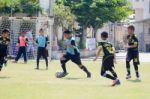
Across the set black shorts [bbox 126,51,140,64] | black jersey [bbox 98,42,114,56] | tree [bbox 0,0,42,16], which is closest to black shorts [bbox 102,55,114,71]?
black jersey [bbox 98,42,114,56]

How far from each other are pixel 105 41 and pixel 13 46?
17.3 metres

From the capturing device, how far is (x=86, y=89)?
1459 cm

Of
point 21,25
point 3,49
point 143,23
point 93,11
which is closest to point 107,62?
point 3,49

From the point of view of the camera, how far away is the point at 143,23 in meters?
66.8

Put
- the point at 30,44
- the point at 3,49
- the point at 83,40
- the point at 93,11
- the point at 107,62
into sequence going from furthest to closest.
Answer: the point at 83,40 < the point at 93,11 < the point at 30,44 < the point at 3,49 < the point at 107,62

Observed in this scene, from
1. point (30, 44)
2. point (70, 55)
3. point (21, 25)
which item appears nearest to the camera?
point (70, 55)

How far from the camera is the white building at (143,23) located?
63531 millimetres

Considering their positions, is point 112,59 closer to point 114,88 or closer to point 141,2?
point 114,88

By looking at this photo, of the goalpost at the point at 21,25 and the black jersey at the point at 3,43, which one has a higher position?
the goalpost at the point at 21,25

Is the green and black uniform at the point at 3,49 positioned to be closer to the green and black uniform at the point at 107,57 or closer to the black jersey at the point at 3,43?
the black jersey at the point at 3,43

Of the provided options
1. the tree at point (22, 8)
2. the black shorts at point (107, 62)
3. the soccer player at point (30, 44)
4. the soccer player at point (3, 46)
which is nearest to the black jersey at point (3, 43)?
the soccer player at point (3, 46)

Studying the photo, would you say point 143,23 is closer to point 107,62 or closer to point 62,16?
point 62,16

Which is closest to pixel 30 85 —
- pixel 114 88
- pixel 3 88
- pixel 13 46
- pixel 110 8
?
pixel 3 88

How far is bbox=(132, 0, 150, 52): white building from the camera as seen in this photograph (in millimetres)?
63531
